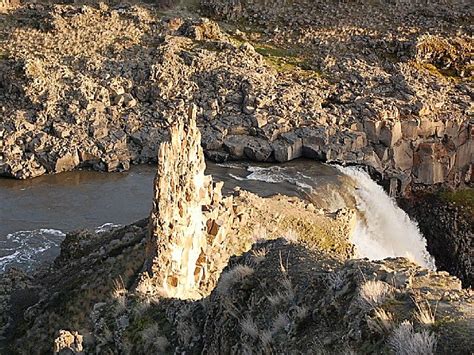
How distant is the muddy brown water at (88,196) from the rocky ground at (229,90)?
4.89ft

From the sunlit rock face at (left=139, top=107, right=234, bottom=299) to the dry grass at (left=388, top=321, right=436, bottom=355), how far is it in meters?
11.3

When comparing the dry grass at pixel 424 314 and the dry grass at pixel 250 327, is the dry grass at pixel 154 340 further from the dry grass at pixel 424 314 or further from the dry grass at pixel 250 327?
the dry grass at pixel 424 314

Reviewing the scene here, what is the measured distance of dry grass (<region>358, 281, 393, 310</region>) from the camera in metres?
8.22

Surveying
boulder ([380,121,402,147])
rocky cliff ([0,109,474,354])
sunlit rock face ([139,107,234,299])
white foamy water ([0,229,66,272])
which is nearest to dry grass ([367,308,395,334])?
rocky cliff ([0,109,474,354])

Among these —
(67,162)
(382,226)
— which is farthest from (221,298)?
(67,162)

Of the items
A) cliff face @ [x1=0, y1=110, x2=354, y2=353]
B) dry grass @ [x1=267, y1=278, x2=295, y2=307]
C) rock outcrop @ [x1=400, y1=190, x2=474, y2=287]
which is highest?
dry grass @ [x1=267, y1=278, x2=295, y2=307]

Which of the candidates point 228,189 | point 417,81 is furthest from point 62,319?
point 417,81

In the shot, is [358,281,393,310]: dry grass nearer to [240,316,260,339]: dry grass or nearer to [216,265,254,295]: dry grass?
[240,316,260,339]: dry grass

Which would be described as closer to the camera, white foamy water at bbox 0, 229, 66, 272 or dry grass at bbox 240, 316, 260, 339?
dry grass at bbox 240, 316, 260, 339

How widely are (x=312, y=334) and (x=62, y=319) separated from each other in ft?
52.2

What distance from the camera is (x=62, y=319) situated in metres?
22.7

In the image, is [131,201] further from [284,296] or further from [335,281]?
[335,281]

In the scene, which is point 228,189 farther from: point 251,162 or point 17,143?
point 17,143

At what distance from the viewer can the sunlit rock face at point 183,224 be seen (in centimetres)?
1942
